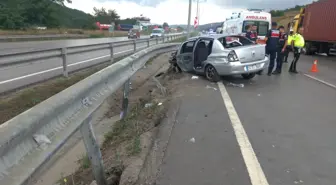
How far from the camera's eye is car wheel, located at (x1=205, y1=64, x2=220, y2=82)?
10.4 metres

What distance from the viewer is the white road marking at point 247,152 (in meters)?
3.78

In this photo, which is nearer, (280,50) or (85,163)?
(85,163)

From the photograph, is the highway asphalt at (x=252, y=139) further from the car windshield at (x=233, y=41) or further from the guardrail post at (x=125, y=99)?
the car windshield at (x=233, y=41)

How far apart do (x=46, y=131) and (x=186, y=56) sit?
9925mm

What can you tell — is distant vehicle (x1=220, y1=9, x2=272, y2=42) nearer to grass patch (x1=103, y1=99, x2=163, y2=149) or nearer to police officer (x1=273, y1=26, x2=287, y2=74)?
police officer (x1=273, y1=26, x2=287, y2=74)

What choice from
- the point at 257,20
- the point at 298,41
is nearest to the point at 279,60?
the point at 298,41

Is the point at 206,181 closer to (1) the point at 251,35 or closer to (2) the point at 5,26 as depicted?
(1) the point at 251,35

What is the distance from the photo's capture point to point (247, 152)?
4559 millimetres

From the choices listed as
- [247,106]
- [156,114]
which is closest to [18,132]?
[156,114]

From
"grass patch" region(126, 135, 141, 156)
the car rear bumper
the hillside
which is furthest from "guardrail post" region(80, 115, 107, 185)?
the hillside

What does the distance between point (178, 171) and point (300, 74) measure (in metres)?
10.2

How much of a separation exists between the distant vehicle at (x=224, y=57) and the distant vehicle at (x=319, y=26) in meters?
12.8

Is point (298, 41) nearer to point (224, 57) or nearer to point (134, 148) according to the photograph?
point (224, 57)

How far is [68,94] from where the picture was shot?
3049mm
